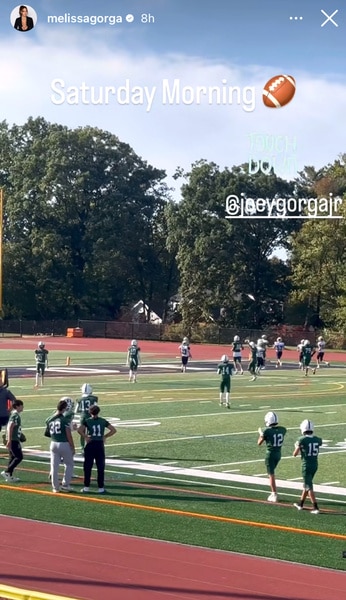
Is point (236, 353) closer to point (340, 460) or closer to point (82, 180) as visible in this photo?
point (340, 460)

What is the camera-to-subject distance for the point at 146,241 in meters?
95.4

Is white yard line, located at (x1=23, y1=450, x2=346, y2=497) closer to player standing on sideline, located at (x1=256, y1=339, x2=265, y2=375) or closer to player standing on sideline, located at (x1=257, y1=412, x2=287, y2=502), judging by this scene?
player standing on sideline, located at (x1=257, y1=412, x2=287, y2=502)

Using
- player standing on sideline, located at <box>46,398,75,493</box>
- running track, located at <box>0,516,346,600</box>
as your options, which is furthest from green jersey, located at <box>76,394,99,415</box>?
running track, located at <box>0,516,346,600</box>

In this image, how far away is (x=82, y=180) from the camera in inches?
3666

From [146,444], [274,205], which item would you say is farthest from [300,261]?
[146,444]

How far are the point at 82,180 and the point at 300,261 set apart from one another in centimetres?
2204

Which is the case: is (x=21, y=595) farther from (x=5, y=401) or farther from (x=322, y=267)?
(x=322, y=267)

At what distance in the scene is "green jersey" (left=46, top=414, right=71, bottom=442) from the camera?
1775 cm

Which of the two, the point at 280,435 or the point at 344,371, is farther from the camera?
the point at 344,371

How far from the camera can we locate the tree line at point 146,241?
83.2 meters

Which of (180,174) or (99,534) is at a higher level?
(180,174)

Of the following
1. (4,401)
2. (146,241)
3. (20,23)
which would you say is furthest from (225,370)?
(146,241)

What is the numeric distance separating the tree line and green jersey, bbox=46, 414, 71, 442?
198ft

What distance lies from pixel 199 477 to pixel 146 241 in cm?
7596
